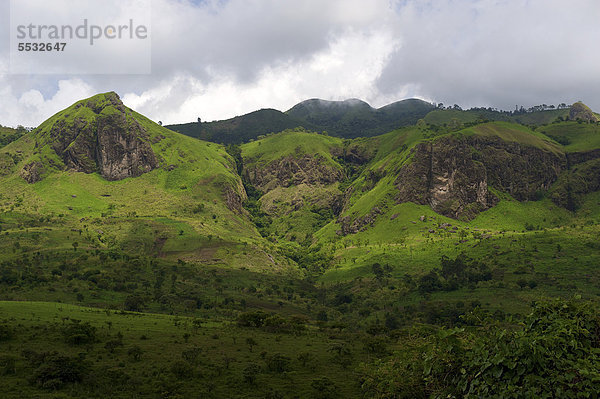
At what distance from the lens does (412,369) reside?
16.1 meters

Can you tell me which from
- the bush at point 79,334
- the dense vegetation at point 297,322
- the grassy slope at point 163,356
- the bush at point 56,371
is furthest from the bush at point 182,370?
the bush at point 79,334

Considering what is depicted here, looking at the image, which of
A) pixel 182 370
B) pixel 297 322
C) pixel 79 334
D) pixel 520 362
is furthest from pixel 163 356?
pixel 520 362

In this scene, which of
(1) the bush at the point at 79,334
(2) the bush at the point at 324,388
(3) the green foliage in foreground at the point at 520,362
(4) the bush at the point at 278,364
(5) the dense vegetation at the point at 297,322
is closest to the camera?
(3) the green foliage in foreground at the point at 520,362

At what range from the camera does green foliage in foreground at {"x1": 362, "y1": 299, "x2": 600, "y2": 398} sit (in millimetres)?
10578

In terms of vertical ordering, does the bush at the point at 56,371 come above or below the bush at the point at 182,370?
above

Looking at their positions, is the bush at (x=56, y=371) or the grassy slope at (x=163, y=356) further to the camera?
the grassy slope at (x=163, y=356)

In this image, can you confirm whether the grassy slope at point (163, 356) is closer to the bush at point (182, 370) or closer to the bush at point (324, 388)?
the bush at point (182, 370)

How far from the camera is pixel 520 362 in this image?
11.3 meters

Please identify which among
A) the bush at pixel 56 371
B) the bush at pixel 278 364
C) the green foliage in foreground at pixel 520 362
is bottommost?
the bush at pixel 278 364

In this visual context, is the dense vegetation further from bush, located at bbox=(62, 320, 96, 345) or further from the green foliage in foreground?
bush, located at bbox=(62, 320, 96, 345)

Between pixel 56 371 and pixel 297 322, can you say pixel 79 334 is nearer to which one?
pixel 56 371

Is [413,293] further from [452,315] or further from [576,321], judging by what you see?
[576,321]

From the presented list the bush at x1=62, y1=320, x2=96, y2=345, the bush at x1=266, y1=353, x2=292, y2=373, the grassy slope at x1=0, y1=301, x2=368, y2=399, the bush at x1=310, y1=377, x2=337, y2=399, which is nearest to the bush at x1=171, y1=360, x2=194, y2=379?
the grassy slope at x1=0, y1=301, x2=368, y2=399

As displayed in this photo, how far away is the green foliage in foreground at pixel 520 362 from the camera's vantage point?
34.7 feet
